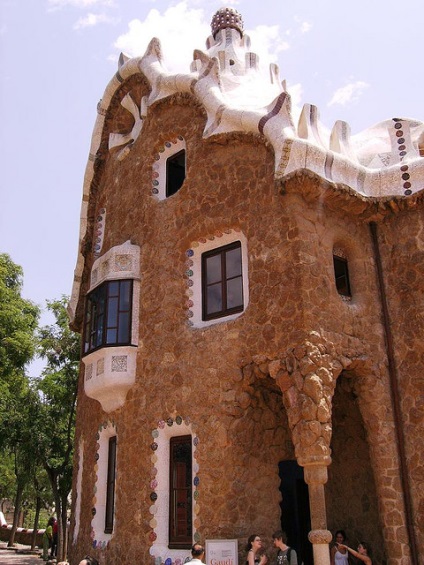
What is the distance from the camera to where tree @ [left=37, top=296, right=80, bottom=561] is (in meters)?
16.0

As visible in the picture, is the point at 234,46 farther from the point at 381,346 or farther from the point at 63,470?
the point at 63,470

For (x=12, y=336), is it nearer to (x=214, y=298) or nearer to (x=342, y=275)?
(x=214, y=298)

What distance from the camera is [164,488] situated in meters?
8.59

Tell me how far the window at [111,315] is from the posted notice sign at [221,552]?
11.7 feet

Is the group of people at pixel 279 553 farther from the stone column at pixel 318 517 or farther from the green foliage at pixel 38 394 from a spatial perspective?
the green foliage at pixel 38 394

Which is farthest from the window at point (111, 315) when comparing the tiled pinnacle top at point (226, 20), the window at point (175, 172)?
the tiled pinnacle top at point (226, 20)

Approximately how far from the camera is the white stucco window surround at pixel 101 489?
375 inches

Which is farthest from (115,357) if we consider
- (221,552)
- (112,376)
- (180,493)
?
(221,552)

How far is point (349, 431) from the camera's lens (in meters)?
9.28

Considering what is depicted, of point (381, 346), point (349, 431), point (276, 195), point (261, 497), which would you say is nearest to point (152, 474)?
point (261, 497)

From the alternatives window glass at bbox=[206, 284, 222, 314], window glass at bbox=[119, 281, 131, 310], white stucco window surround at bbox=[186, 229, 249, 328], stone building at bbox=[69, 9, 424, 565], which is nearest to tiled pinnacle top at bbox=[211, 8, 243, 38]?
stone building at bbox=[69, 9, 424, 565]

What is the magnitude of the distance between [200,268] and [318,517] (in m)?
4.24

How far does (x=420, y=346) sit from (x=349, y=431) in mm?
1889

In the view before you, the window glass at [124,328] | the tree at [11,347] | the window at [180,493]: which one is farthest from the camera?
the tree at [11,347]
